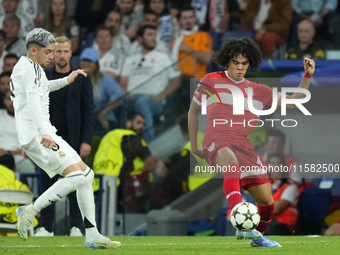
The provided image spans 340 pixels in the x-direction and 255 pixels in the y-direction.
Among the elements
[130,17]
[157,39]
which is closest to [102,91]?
[157,39]

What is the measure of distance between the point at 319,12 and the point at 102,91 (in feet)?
13.3

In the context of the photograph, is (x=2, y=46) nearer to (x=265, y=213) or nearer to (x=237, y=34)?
(x=237, y=34)

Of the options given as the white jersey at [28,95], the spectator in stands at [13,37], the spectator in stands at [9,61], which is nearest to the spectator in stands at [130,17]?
the spectator in stands at [13,37]

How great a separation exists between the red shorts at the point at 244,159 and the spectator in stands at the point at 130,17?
202 inches

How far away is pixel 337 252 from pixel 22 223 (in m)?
2.51

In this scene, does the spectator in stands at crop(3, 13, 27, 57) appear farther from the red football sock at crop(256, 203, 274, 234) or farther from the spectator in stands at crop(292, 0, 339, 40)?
the red football sock at crop(256, 203, 274, 234)

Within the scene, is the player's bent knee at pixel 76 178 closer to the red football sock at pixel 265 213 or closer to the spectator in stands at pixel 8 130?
the red football sock at pixel 265 213

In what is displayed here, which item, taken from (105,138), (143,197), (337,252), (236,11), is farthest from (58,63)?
(236,11)

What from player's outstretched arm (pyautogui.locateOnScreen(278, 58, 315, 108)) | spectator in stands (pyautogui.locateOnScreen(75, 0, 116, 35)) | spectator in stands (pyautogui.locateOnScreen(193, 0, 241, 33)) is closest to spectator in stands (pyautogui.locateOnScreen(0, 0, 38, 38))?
spectator in stands (pyautogui.locateOnScreen(75, 0, 116, 35))

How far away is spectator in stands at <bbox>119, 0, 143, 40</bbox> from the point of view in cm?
1040

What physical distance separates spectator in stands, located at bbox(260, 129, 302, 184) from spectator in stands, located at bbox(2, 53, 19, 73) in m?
4.27

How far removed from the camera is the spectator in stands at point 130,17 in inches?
409

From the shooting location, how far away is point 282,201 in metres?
7.40

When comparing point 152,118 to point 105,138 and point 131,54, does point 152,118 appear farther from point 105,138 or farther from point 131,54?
point 131,54
